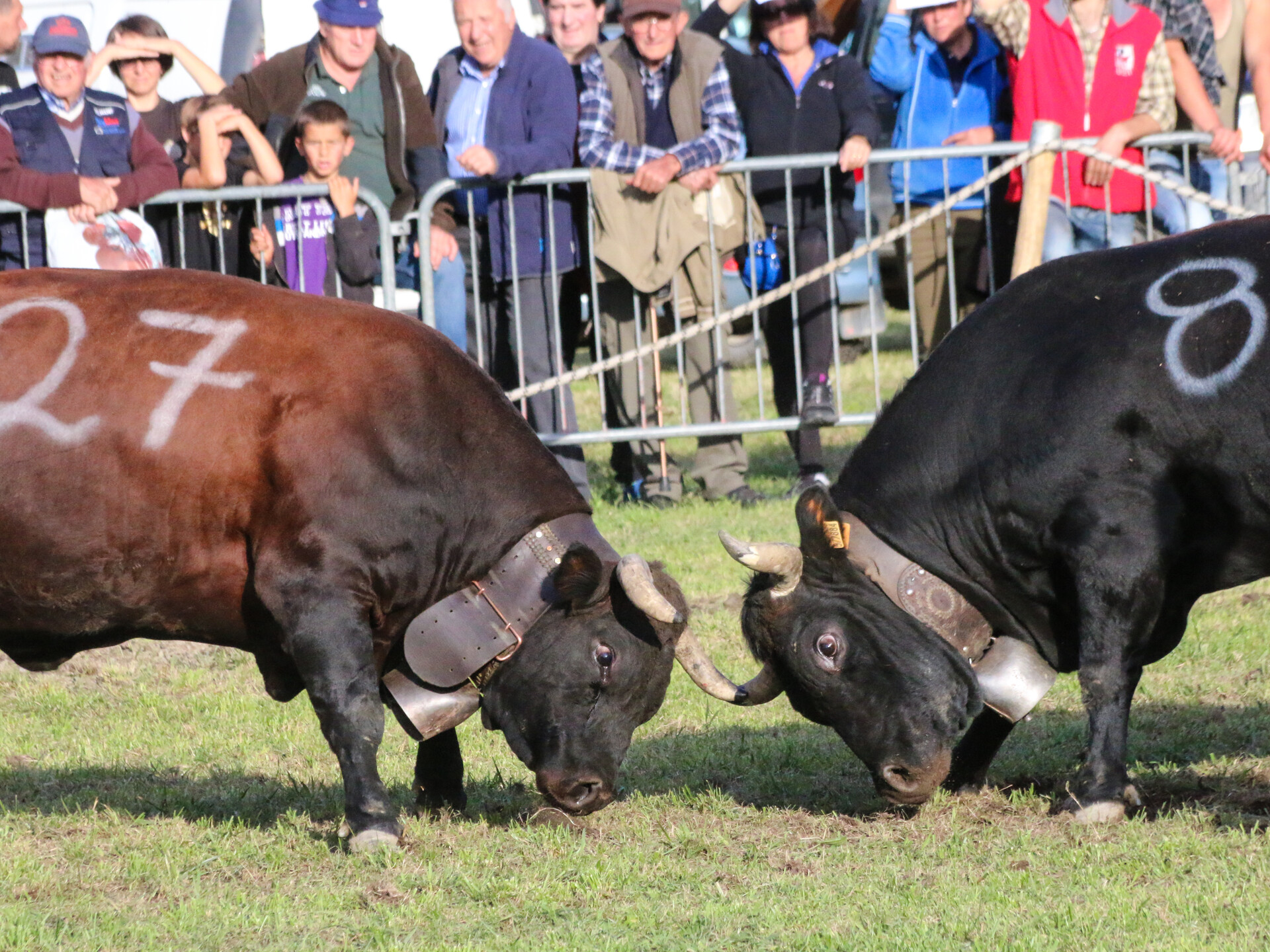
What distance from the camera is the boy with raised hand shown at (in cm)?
960

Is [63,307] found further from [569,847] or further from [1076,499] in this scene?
[1076,499]

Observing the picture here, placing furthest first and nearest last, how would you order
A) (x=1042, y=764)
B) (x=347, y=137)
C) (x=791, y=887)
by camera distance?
(x=347, y=137)
(x=1042, y=764)
(x=791, y=887)

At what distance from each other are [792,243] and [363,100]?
8.67 ft

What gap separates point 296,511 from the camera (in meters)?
5.04

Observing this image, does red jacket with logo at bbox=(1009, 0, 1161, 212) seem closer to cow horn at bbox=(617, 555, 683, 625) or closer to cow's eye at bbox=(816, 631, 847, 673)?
cow's eye at bbox=(816, 631, 847, 673)

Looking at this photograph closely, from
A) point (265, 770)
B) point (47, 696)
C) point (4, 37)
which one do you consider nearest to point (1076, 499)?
point (265, 770)

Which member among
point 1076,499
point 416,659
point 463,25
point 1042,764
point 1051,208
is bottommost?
point 1042,764

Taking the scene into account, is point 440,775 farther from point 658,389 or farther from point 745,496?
point 658,389

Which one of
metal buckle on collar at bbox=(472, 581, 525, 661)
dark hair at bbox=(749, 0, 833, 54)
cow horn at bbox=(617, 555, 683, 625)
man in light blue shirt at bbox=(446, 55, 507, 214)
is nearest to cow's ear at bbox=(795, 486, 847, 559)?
cow horn at bbox=(617, 555, 683, 625)

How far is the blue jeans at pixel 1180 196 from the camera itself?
9.93m

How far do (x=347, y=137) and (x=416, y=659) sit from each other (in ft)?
16.6

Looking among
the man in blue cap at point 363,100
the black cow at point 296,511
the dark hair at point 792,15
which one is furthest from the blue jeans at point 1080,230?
the black cow at point 296,511

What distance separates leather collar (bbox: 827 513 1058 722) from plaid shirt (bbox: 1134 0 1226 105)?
5639mm

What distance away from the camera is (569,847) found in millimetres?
5285
